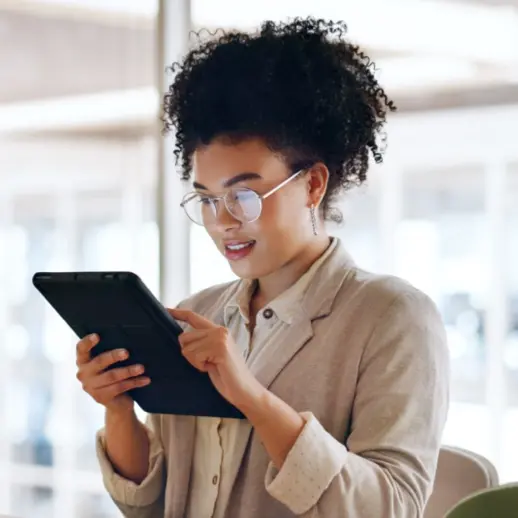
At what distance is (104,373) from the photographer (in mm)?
1319

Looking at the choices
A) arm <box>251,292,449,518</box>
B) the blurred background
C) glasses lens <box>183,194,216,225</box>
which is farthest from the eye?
the blurred background

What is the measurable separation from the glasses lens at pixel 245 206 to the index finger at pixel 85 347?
265 mm

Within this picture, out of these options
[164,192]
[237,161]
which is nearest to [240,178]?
[237,161]

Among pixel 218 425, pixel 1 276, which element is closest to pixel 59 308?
pixel 218 425

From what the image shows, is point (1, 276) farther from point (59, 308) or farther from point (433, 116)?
point (59, 308)

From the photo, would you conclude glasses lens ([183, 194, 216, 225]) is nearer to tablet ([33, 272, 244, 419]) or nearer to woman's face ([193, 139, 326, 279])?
woman's face ([193, 139, 326, 279])

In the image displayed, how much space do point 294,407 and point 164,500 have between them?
1.00 feet

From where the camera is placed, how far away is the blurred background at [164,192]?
2.77 m

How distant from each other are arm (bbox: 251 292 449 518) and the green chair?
0.63 feet

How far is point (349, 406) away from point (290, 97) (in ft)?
1.48

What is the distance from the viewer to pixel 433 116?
2.88 m

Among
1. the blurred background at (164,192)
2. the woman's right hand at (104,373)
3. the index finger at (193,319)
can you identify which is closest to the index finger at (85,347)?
the woman's right hand at (104,373)

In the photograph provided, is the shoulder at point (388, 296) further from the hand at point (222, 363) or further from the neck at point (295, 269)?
the hand at point (222, 363)

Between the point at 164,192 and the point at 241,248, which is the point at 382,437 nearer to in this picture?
the point at 241,248
